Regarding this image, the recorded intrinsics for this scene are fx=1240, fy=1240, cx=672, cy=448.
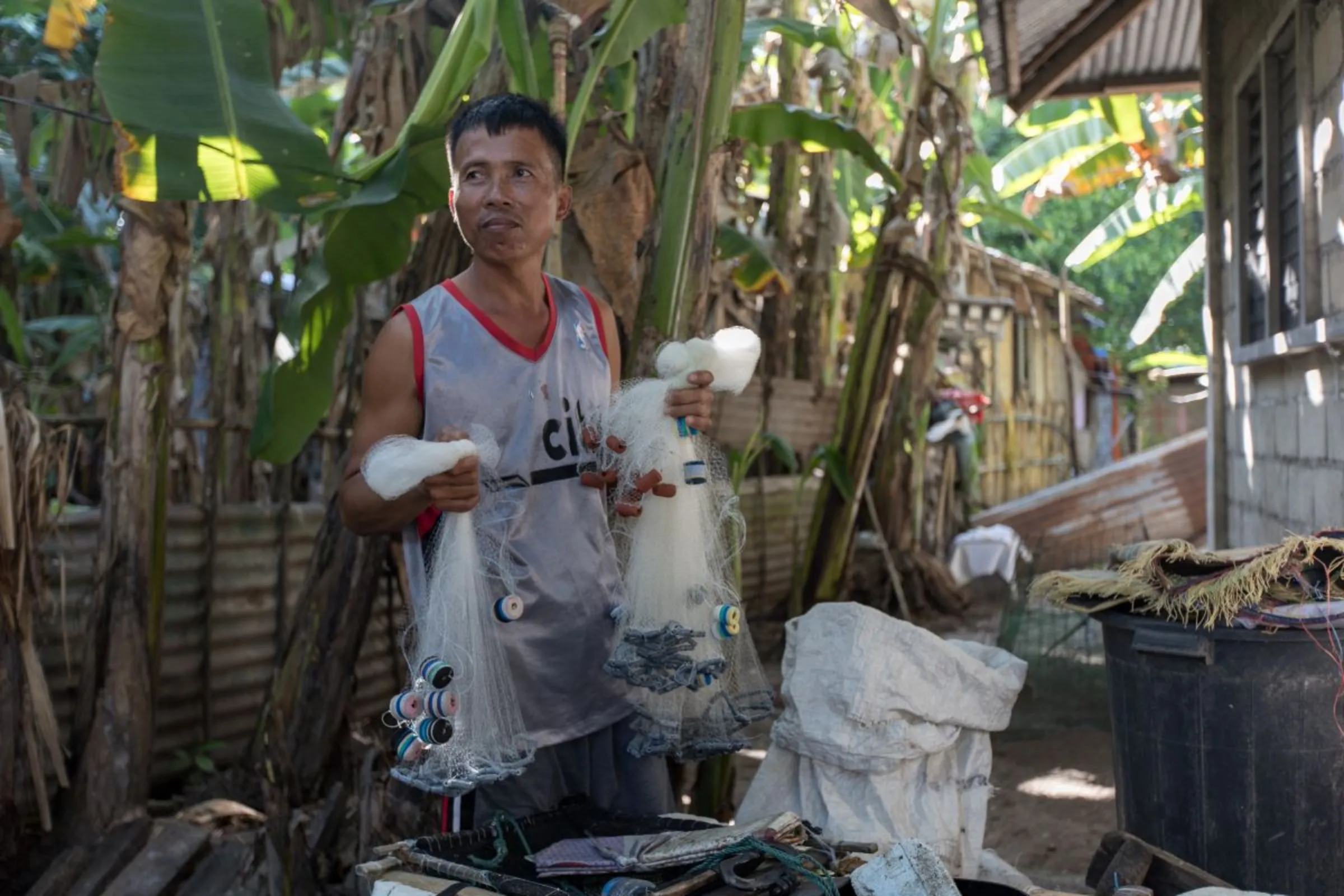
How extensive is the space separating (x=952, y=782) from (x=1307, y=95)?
288 cm

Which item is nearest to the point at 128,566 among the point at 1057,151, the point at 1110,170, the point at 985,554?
the point at 985,554

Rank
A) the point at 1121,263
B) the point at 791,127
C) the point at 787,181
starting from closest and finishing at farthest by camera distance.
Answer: the point at 791,127, the point at 787,181, the point at 1121,263

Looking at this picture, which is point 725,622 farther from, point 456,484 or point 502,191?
point 502,191

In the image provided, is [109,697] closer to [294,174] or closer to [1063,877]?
[294,174]

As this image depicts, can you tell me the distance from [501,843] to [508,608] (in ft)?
1.27

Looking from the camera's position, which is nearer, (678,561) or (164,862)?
(678,561)

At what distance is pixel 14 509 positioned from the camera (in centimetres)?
338

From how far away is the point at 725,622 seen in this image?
2.22m

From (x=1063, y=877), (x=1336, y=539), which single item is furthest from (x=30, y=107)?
(x=1063, y=877)

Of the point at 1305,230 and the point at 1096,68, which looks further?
the point at 1096,68

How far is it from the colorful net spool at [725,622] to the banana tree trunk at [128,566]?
6.96 ft

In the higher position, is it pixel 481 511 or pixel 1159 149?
pixel 1159 149

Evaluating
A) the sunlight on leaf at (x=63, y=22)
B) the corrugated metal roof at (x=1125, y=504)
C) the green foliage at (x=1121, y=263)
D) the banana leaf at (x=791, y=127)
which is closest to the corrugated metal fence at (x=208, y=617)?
the sunlight on leaf at (x=63, y=22)

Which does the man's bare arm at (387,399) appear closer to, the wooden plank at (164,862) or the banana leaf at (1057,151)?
the wooden plank at (164,862)
